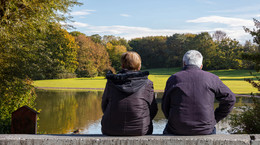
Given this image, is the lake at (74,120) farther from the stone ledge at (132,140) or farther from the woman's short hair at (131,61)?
the woman's short hair at (131,61)

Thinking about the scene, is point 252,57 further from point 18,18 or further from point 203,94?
point 18,18

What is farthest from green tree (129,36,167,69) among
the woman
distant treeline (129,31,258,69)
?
the woman

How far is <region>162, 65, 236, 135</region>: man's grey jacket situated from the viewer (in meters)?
2.78

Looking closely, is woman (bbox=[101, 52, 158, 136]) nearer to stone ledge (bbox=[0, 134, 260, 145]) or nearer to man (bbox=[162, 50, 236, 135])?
stone ledge (bbox=[0, 134, 260, 145])

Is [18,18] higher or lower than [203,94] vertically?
higher

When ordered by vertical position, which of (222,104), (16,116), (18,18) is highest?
(18,18)

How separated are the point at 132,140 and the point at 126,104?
0.35 meters

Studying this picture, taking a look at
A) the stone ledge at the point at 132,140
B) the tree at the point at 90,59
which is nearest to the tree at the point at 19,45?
the stone ledge at the point at 132,140

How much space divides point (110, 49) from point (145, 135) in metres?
58.2

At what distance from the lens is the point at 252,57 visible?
6164 mm

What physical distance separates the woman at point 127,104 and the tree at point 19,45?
5.22 m

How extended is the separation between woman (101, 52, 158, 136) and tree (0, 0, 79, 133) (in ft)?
17.1

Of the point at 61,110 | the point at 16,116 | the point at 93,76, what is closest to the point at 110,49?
the point at 93,76

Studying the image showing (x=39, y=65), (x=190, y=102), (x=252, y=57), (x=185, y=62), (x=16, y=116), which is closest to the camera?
(x=190, y=102)
